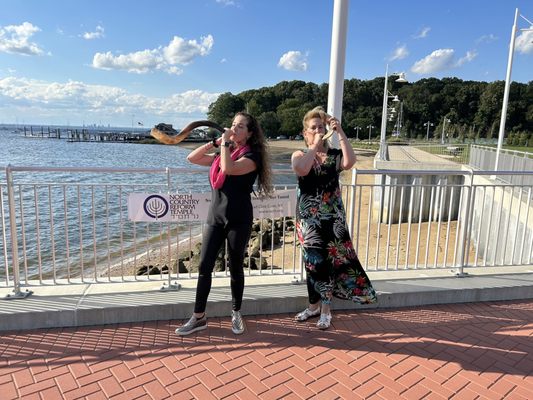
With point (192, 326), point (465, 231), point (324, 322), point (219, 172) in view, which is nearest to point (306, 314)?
point (324, 322)

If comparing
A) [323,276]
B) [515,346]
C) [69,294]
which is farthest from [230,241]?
[515,346]

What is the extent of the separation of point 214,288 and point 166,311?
1.82 ft

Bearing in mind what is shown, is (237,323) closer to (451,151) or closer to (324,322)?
(324,322)

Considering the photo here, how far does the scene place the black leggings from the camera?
10.6 feet

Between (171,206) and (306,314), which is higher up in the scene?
(171,206)

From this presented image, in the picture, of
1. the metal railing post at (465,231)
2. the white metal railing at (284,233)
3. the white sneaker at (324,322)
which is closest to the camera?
the white sneaker at (324,322)

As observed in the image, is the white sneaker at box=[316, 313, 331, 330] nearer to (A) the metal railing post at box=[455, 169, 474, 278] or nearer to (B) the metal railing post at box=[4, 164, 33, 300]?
(A) the metal railing post at box=[455, 169, 474, 278]

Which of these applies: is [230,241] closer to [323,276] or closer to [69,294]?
[323,276]

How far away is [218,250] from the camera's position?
332 cm

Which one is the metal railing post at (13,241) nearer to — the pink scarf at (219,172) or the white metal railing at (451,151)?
the pink scarf at (219,172)

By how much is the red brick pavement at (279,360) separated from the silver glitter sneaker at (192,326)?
0.06 m

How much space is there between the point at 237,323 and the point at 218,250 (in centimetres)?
69

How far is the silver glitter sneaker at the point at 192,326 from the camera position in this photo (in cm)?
341

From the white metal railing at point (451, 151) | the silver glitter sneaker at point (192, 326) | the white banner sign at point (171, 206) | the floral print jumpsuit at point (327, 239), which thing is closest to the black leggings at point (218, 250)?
the silver glitter sneaker at point (192, 326)
